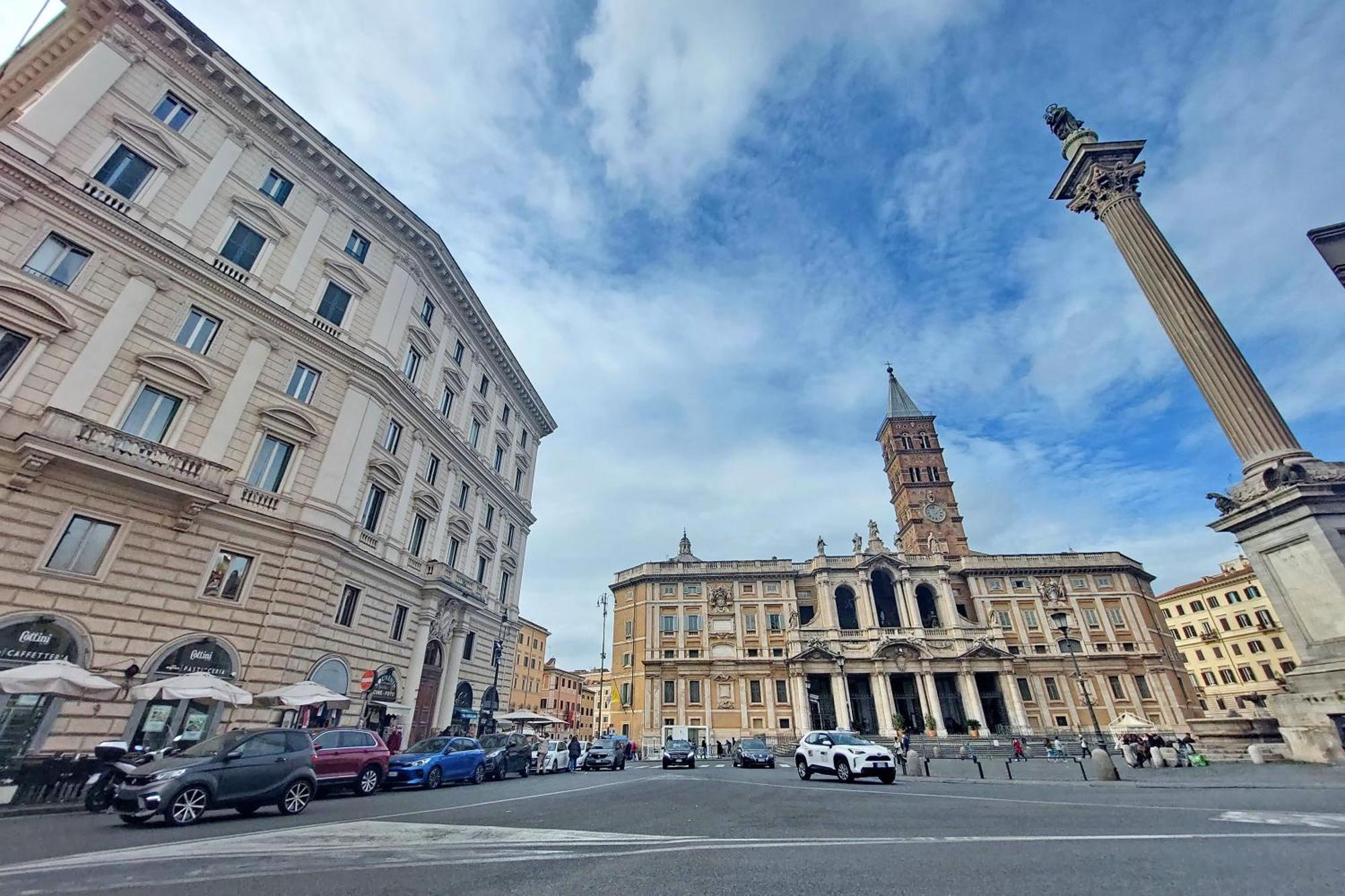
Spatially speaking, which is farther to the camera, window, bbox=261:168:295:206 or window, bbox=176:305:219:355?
window, bbox=261:168:295:206

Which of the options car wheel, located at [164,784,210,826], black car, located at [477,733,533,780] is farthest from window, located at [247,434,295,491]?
car wheel, located at [164,784,210,826]

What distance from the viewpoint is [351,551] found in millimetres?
19438

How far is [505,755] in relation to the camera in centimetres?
2011

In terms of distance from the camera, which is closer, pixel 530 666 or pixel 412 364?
pixel 412 364

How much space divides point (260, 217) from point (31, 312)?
796 cm

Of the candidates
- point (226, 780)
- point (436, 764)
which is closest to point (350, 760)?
point (436, 764)

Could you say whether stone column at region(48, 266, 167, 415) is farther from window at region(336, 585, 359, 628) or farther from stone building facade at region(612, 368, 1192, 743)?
stone building facade at region(612, 368, 1192, 743)

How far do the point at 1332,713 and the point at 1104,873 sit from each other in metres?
15.8

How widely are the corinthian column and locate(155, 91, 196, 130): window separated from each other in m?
33.5

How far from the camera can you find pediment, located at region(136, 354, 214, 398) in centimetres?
1580

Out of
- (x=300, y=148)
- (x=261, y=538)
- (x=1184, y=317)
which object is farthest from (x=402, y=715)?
(x=1184, y=317)

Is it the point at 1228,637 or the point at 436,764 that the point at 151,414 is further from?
the point at 1228,637

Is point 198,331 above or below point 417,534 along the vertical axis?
above

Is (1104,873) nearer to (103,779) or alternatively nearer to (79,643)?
(103,779)
